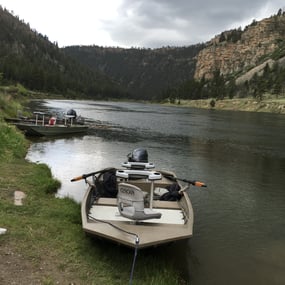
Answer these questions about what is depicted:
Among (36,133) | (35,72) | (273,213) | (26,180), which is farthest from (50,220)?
(35,72)

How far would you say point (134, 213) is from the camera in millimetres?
9328

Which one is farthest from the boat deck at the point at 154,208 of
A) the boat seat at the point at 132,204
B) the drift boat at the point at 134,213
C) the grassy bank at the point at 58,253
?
the grassy bank at the point at 58,253

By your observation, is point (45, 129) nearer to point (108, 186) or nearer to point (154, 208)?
point (108, 186)

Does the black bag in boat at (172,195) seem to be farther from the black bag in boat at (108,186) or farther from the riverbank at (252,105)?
the riverbank at (252,105)

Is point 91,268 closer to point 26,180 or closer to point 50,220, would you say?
point 50,220

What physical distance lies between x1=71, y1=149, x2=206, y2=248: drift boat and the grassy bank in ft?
2.18

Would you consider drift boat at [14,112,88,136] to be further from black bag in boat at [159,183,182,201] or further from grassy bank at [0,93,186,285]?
black bag in boat at [159,183,182,201]

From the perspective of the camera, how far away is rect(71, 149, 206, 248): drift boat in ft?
Answer: 28.9

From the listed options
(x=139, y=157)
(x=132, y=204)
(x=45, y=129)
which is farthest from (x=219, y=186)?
(x=45, y=129)

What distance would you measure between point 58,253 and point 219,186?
43.1ft

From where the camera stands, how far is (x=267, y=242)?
40.6ft

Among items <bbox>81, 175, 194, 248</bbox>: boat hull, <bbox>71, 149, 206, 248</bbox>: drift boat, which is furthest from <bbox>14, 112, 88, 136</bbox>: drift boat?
<bbox>81, 175, 194, 248</bbox>: boat hull

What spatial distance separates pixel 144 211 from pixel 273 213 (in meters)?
8.56

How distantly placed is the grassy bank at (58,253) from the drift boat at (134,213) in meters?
0.66
